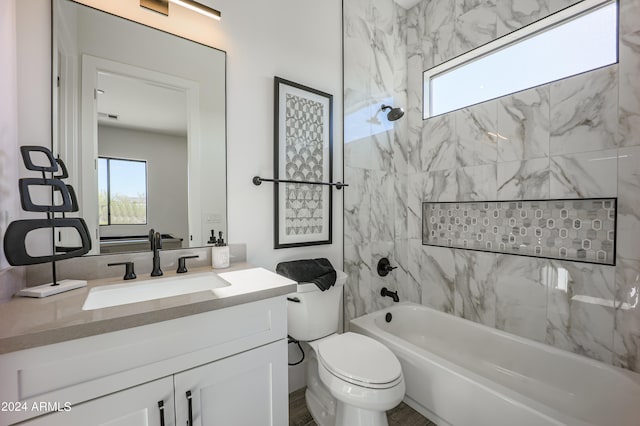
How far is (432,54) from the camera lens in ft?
7.70

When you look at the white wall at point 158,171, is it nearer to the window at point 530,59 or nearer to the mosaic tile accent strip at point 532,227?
the mosaic tile accent strip at point 532,227

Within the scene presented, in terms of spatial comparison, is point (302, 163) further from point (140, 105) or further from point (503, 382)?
point (503, 382)

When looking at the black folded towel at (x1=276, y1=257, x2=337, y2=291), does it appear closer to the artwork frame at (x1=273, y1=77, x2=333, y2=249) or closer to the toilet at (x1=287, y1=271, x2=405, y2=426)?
the toilet at (x1=287, y1=271, x2=405, y2=426)

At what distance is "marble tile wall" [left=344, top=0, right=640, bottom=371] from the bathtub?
0.13m

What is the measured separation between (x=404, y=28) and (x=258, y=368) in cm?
297

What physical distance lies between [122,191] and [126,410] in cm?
94

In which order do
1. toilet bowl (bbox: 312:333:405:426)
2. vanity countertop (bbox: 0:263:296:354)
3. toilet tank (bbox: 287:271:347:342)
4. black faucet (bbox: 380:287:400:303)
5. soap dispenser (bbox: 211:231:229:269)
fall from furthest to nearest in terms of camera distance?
black faucet (bbox: 380:287:400:303), toilet tank (bbox: 287:271:347:342), soap dispenser (bbox: 211:231:229:269), toilet bowl (bbox: 312:333:405:426), vanity countertop (bbox: 0:263:296:354)

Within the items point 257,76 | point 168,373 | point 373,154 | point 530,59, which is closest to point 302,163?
point 257,76

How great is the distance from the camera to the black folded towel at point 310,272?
154 centimetres

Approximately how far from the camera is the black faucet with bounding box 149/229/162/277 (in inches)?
49.7

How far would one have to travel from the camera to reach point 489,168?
1968 millimetres

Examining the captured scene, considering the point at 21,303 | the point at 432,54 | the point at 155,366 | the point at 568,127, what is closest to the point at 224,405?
the point at 155,366

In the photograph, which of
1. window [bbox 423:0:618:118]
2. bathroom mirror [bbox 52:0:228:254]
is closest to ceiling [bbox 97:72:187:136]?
bathroom mirror [bbox 52:0:228:254]

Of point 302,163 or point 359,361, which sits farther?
point 302,163
